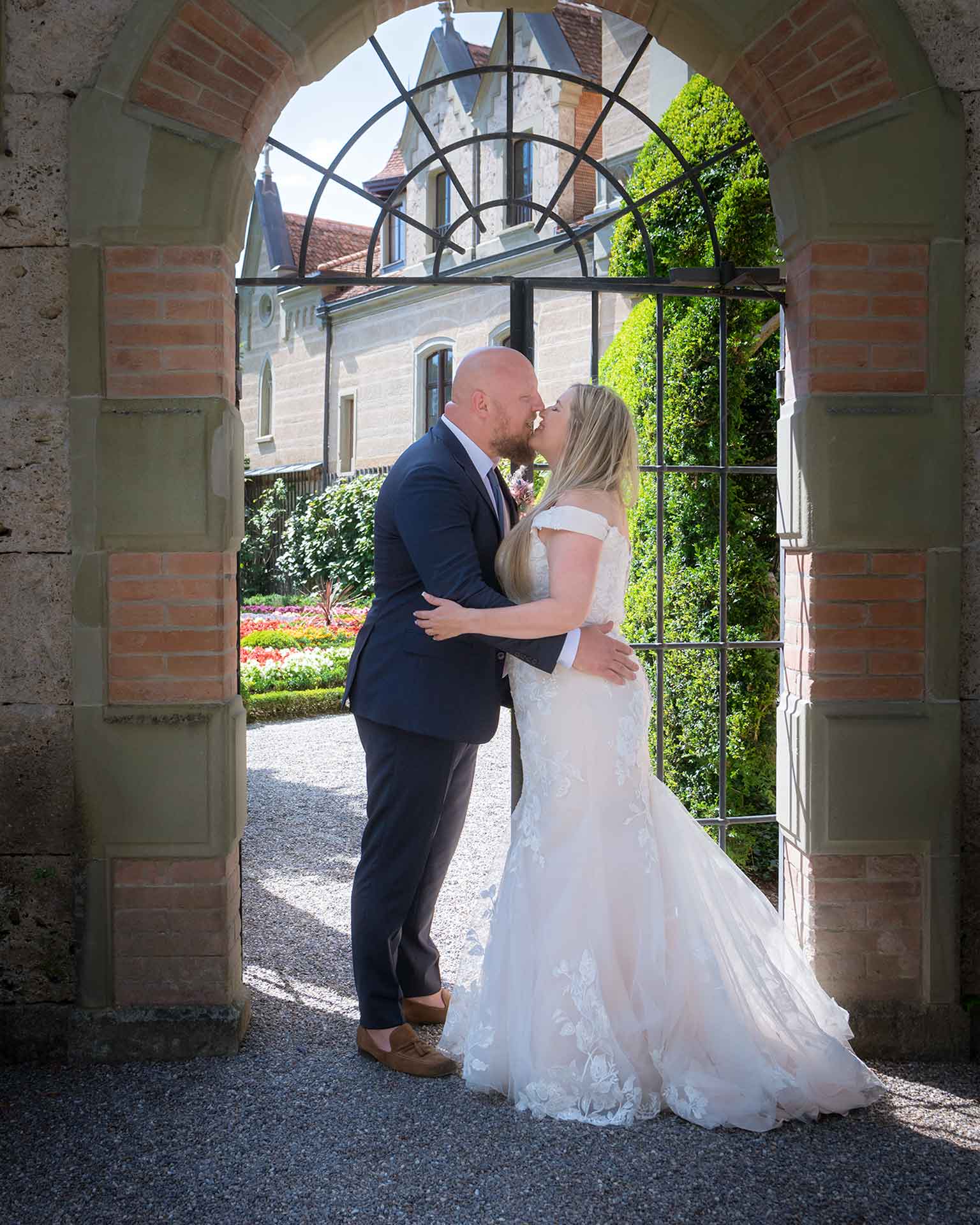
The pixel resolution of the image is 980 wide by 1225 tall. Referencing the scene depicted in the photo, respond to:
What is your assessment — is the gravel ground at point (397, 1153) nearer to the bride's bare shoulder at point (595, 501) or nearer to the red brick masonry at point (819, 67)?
the bride's bare shoulder at point (595, 501)

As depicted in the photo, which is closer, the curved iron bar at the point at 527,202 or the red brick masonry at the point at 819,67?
the red brick masonry at the point at 819,67

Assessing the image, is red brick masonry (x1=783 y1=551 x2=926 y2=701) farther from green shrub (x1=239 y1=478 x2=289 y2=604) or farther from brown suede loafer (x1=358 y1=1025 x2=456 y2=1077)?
green shrub (x1=239 y1=478 x2=289 y2=604)

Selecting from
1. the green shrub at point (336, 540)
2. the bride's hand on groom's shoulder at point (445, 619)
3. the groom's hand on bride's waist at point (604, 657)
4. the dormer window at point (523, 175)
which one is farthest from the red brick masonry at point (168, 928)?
the green shrub at point (336, 540)

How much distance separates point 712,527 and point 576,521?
2.71m

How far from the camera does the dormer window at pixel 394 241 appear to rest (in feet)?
69.1

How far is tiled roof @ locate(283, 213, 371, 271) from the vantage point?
1112 inches

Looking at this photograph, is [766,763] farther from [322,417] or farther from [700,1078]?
[322,417]

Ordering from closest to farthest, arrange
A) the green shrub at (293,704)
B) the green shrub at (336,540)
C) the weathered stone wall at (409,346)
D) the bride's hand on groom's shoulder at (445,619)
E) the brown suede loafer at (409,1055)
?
1. the bride's hand on groom's shoulder at (445,619)
2. the brown suede loafer at (409,1055)
3. the green shrub at (293,704)
4. the weathered stone wall at (409,346)
5. the green shrub at (336,540)

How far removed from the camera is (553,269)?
18906 millimetres

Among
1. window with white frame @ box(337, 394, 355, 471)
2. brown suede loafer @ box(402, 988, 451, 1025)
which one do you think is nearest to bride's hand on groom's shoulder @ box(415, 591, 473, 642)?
brown suede loafer @ box(402, 988, 451, 1025)

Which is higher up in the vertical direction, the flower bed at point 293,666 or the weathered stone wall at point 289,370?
the weathered stone wall at point 289,370

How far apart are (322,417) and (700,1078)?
24023 mm

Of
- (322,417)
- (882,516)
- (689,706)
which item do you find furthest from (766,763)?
(322,417)

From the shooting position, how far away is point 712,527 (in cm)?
570
